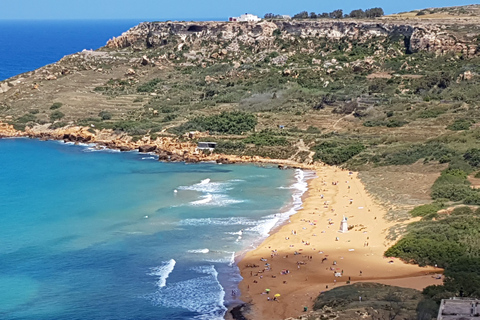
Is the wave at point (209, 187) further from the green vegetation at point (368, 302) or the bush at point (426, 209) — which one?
the green vegetation at point (368, 302)

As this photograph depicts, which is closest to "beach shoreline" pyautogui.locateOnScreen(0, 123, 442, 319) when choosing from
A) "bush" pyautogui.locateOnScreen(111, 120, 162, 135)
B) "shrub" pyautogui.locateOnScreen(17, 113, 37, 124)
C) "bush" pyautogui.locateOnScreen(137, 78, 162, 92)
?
"bush" pyautogui.locateOnScreen(111, 120, 162, 135)

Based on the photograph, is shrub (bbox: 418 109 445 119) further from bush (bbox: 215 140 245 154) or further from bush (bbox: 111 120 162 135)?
bush (bbox: 111 120 162 135)

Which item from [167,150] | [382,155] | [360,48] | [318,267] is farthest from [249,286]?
[360,48]

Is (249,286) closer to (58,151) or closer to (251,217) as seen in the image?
(251,217)

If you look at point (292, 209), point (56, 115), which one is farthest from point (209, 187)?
point (56, 115)

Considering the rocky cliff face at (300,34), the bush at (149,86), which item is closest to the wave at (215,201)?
the bush at (149,86)

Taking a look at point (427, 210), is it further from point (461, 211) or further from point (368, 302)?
point (368, 302)
